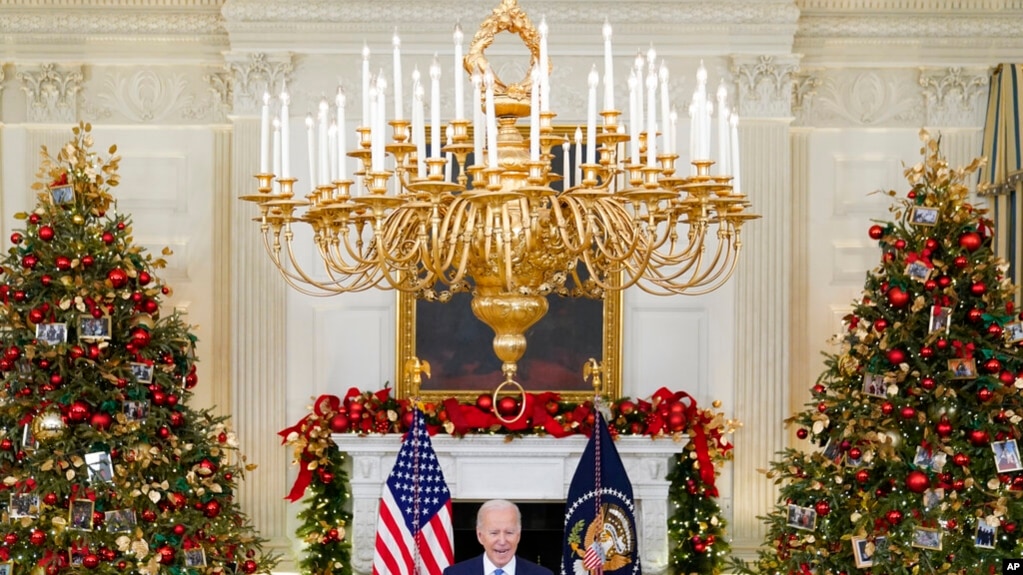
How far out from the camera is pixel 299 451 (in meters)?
7.56

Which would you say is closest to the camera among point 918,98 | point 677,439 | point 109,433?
point 109,433

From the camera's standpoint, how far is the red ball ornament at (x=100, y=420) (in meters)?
6.58

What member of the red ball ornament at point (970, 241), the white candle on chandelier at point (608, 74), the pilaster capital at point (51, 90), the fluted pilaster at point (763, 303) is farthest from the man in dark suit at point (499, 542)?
the pilaster capital at point (51, 90)

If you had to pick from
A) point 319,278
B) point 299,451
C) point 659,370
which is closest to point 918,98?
point 659,370

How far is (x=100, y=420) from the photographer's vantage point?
6.58 m

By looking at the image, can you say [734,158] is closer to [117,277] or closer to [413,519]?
[413,519]

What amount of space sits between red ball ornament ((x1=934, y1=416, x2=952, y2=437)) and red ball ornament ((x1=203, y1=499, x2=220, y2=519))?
12.8ft

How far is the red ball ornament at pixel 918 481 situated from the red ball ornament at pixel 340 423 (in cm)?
331

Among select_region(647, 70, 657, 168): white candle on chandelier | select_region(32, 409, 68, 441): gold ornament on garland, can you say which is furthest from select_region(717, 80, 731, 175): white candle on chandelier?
select_region(32, 409, 68, 441): gold ornament on garland

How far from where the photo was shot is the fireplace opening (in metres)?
7.90

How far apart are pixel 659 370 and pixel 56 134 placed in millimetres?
4210

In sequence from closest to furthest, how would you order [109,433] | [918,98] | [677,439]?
1. [109,433]
2. [677,439]
3. [918,98]

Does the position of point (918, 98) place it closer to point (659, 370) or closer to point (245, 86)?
point (659, 370)

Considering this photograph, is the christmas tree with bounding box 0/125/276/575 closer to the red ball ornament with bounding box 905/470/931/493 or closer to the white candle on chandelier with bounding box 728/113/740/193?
the red ball ornament with bounding box 905/470/931/493
